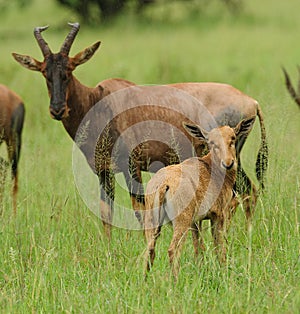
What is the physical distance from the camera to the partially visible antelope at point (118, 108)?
21.5 feet

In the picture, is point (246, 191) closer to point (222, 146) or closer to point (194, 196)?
point (222, 146)

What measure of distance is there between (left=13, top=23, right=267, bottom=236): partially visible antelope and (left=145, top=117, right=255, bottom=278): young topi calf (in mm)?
1302

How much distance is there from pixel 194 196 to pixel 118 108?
2.43 metres

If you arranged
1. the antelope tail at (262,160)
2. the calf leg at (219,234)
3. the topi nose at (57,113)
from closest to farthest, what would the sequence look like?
the calf leg at (219,234) < the antelope tail at (262,160) < the topi nose at (57,113)

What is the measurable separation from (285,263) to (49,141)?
16.0ft

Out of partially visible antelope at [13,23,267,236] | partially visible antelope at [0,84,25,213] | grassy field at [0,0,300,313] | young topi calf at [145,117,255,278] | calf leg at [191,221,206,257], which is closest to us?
grassy field at [0,0,300,313]

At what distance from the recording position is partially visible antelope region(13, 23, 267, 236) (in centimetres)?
654

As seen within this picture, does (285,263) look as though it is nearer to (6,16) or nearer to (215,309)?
(215,309)

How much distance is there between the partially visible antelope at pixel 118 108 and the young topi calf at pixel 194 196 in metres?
1.30

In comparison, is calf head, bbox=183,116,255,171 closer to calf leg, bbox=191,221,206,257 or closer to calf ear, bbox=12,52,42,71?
calf leg, bbox=191,221,206,257

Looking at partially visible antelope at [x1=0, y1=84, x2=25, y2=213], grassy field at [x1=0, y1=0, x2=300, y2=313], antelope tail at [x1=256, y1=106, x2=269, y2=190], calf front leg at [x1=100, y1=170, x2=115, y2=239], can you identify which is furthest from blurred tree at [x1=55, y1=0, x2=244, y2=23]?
antelope tail at [x1=256, y1=106, x2=269, y2=190]

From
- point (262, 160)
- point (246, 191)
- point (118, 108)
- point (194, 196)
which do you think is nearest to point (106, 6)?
point (118, 108)

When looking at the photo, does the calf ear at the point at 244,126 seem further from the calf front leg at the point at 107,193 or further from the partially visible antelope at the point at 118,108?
the calf front leg at the point at 107,193

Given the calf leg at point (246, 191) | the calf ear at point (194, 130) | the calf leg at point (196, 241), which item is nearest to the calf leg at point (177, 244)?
the calf leg at point (196, 241)
